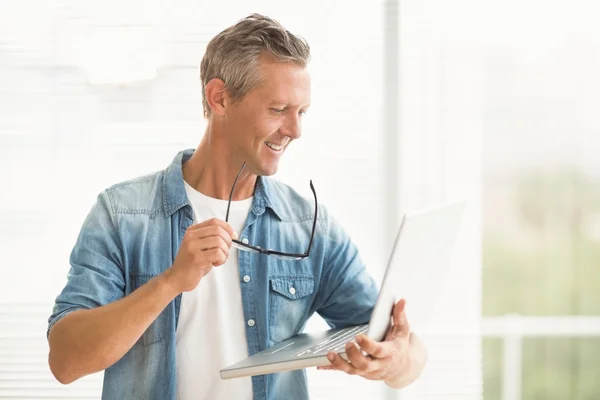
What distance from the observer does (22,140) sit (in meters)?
2.63

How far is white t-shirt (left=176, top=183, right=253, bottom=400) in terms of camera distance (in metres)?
1.55

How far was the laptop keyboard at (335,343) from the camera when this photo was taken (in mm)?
1312

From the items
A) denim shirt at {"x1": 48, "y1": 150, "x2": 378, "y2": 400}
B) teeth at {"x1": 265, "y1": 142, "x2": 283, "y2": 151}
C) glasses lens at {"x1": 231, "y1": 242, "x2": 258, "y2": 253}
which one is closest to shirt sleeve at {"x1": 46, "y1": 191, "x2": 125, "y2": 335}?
denim shirt at {"x1": 48, "y1": 150, "x2": 378, "y2": 400}

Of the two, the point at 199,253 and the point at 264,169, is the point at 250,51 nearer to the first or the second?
the point at 264,169

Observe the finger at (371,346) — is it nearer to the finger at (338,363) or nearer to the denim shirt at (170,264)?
the finger at (338,363)

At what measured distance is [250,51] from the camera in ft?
5.19

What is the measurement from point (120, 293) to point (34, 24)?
1.45m

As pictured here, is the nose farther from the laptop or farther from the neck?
the laptop

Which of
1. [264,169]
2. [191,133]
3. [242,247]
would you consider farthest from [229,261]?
[191,133]

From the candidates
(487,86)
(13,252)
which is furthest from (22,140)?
(487,86)

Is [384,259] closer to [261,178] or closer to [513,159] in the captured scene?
[513,159]

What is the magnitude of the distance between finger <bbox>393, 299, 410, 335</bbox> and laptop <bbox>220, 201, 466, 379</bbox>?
0.01 metres

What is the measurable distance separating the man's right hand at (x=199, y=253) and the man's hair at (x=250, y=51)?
372 millimetres

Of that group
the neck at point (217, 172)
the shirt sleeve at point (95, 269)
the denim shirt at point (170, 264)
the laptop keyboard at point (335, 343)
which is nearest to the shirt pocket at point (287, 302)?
the denim shirt at point (170, 264)
